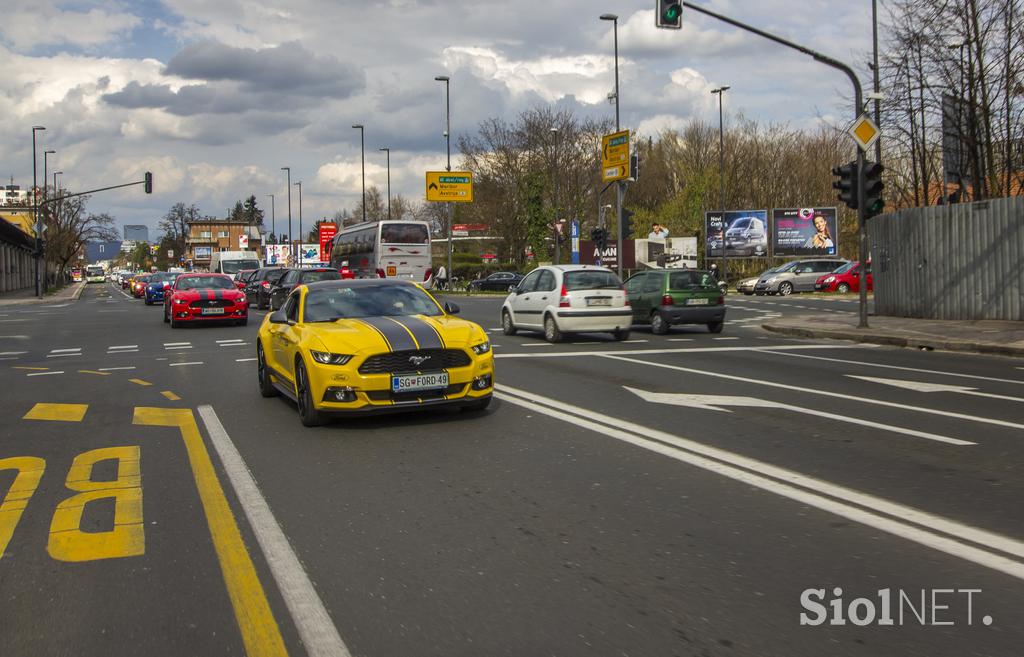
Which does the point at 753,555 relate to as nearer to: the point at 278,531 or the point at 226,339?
the point at 278,531

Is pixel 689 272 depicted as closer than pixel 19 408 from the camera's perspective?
No

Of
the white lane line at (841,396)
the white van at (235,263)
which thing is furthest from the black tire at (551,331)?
the white van at (235,263)

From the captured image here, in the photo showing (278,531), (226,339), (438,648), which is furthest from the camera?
(226,339)

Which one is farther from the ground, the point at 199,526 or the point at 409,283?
the point at 409,283

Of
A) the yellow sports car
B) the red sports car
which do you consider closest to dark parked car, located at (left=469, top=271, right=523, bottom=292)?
the red sports car

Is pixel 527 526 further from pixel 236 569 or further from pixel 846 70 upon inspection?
pixel 846 70

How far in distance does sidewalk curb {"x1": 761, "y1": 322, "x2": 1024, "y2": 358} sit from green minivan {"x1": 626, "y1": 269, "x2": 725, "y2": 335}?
164 cm

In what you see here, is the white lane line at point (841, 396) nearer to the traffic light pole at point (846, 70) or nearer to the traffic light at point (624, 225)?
the traffic light pole at point (846, 70)

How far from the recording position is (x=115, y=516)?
5625 millimetres

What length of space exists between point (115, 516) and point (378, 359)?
3.18 meters

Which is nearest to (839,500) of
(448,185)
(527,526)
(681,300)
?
(527,526)

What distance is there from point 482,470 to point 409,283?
174 inches

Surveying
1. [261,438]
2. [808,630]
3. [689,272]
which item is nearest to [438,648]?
[808,630]

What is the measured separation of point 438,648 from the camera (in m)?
3.56
